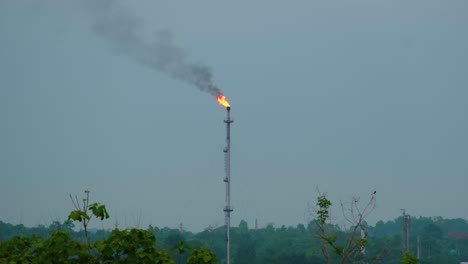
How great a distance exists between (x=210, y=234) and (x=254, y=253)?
20085mm

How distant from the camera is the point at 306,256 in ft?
364

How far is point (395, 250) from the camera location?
422ft

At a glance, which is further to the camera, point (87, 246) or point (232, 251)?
point (232, 251)

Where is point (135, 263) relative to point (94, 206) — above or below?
below

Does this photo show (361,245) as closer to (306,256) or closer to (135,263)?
(135,263)

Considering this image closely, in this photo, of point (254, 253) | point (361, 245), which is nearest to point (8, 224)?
point (254, 253)

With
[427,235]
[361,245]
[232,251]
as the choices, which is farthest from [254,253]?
[361,245]

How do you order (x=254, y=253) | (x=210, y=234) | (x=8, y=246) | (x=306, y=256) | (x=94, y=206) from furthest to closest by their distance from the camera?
(x=210, y=234), (x=254, y=253), (x=306, y=256), (x=8, y=246), (x=94, y=206)

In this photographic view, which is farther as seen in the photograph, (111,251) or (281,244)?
(281,244)

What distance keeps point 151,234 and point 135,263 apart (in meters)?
0.81

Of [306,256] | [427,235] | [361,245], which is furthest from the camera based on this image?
[427,235]

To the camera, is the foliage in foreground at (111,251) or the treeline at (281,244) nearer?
the foliage in foreground at (111,251)

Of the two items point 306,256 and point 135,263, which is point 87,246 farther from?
point 306,256

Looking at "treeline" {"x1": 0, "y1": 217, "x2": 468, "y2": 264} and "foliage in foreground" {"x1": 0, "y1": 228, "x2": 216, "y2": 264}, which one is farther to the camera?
"treeline" {"x1": 0, "y1": 217, "x2": 468, "y2": 264}
